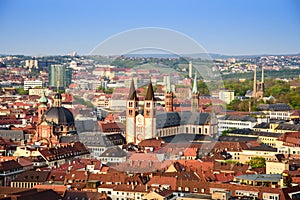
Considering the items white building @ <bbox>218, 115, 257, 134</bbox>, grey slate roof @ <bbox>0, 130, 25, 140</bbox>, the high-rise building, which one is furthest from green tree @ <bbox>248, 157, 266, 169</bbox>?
the high-rise building

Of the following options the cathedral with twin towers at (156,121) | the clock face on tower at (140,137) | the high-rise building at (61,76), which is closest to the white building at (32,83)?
the high-rise building at (61,76)

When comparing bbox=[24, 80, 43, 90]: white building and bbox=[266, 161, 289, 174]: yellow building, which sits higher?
bbox=[24, 80, 43, 90]: white building

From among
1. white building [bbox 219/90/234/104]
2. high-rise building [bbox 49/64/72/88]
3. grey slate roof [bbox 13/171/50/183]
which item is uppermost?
high-rise building [bbox 49/64/72/88]

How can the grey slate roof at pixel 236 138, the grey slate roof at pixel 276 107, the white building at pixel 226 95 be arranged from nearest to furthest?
the grey slate roof at pixel 236 138 → the grey slate roof at pixel 276 107 → the white building at pixel 226 95

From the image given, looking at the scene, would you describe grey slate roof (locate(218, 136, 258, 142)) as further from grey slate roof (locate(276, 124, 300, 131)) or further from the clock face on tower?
the clock face on tower

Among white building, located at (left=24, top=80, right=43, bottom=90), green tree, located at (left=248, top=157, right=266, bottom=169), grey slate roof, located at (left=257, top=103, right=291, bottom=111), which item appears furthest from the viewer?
white building, located at (left=24, top=80, right=43, bottom=90)

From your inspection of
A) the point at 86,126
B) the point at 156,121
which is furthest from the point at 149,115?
the point at 86,126

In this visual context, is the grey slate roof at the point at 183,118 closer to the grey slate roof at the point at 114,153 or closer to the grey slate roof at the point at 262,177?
the grey slate roof at the point at 114,153

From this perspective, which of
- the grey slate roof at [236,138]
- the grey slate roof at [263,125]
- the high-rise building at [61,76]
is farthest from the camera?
the high-rise building at [61,76]
